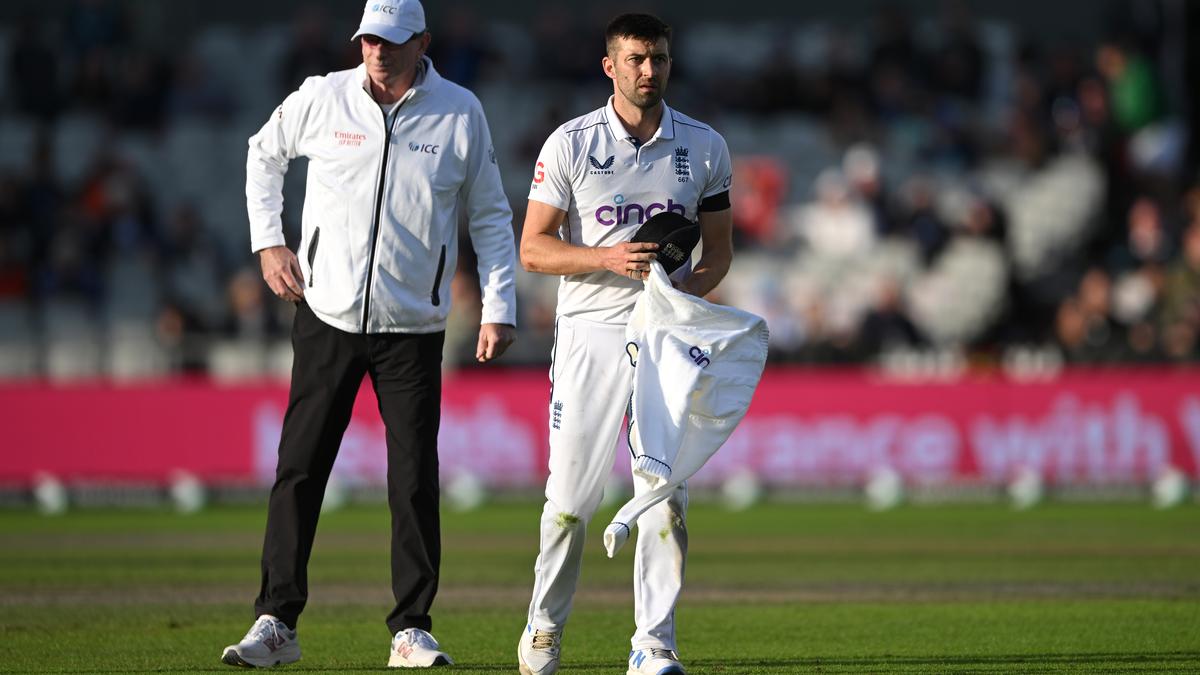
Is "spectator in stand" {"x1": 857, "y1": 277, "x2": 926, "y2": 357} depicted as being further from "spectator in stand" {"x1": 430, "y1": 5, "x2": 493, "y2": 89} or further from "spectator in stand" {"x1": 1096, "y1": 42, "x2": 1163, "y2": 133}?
"spectator in stand" {"x1": 430, "y1": 5, "x2": 493, "y2": 89}

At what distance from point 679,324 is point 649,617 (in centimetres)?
120

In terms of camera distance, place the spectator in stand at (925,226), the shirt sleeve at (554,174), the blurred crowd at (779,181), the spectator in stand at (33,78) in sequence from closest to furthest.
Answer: the shirt sleeve at (554,174)
the blurred crowd at (779,181)
the spectator in stand at (925,226)
the spectator in stand at (33,78)

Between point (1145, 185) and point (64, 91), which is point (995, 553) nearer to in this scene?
point (1145, 185)

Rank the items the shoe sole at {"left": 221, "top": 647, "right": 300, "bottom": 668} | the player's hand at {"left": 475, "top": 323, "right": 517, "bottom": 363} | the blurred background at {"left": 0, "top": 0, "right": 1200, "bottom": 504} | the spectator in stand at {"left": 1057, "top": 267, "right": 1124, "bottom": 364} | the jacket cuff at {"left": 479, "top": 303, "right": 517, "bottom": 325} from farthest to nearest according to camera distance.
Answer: the spectator in stand at {"left": 1057, "top": 267, "right": 1124, "bottom": 364}, the blurred background at {"left": 0, "top": 0, "right": 1200, "bottom": 504}, the jacket cuff at {"left": 479, "top": 303, "right": 517, "bottom": 325}, the player's hand at {"left": 475, "top": 323, "right": 517, "bottom": 363}, the shoe sole at {"left": 221, "top": 647, "right": 300, "bottom": 668}

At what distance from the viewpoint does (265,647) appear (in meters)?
8.46

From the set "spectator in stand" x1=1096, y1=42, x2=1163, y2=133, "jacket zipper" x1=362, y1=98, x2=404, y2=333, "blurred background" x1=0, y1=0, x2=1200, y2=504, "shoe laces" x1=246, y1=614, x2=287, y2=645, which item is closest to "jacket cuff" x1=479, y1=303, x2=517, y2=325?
"jacket zipper" x1=362, y1=98, x2=404, y2=333

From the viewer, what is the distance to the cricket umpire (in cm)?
867

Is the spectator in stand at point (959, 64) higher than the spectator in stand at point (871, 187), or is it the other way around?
the spectator in stand at point (959, 64)

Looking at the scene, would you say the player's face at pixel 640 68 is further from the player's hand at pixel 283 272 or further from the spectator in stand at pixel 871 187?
the spectator in stand at pixel 871 187

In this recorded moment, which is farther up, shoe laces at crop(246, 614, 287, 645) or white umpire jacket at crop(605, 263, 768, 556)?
white umpire jacket at crop(605, 263, 768, 556)

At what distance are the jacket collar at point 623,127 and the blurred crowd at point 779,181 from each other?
544 inches

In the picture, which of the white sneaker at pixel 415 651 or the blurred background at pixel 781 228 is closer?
the white sneaker at pixel 415 651

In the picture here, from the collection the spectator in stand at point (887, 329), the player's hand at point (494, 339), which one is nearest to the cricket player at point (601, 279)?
the player's hand at point (494, 339)

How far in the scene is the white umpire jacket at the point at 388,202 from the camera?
28.6 feet
